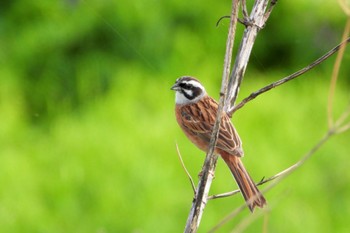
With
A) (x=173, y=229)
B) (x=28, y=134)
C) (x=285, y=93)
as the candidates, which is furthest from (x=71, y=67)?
(x=173, y=229)

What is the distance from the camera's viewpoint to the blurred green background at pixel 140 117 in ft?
11.1

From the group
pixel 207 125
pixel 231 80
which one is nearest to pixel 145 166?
pixel 207 125

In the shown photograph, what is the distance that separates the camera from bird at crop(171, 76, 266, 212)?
72.1 inches

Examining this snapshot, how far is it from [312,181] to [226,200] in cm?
42

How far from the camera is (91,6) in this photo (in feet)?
16.8

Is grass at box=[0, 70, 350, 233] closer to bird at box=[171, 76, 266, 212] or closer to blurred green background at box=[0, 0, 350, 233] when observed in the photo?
blurred green background at box=[0, 0, 350, 233]

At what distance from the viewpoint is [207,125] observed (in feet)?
6.81

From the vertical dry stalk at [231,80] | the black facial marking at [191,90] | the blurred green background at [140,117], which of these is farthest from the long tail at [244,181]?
the blurred green background at [140,117]

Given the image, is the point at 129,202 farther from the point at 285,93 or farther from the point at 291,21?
the point at 291,21

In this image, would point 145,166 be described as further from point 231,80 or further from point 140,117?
point 231,80

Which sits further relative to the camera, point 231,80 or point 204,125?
point 204,125

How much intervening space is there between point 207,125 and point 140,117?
190 cm

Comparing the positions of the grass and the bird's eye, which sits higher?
the grass

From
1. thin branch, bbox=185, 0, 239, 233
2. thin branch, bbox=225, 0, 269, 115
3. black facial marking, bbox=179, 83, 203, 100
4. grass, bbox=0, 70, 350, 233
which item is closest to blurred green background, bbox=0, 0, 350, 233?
grass, bbox=0, 70, 350, 233
